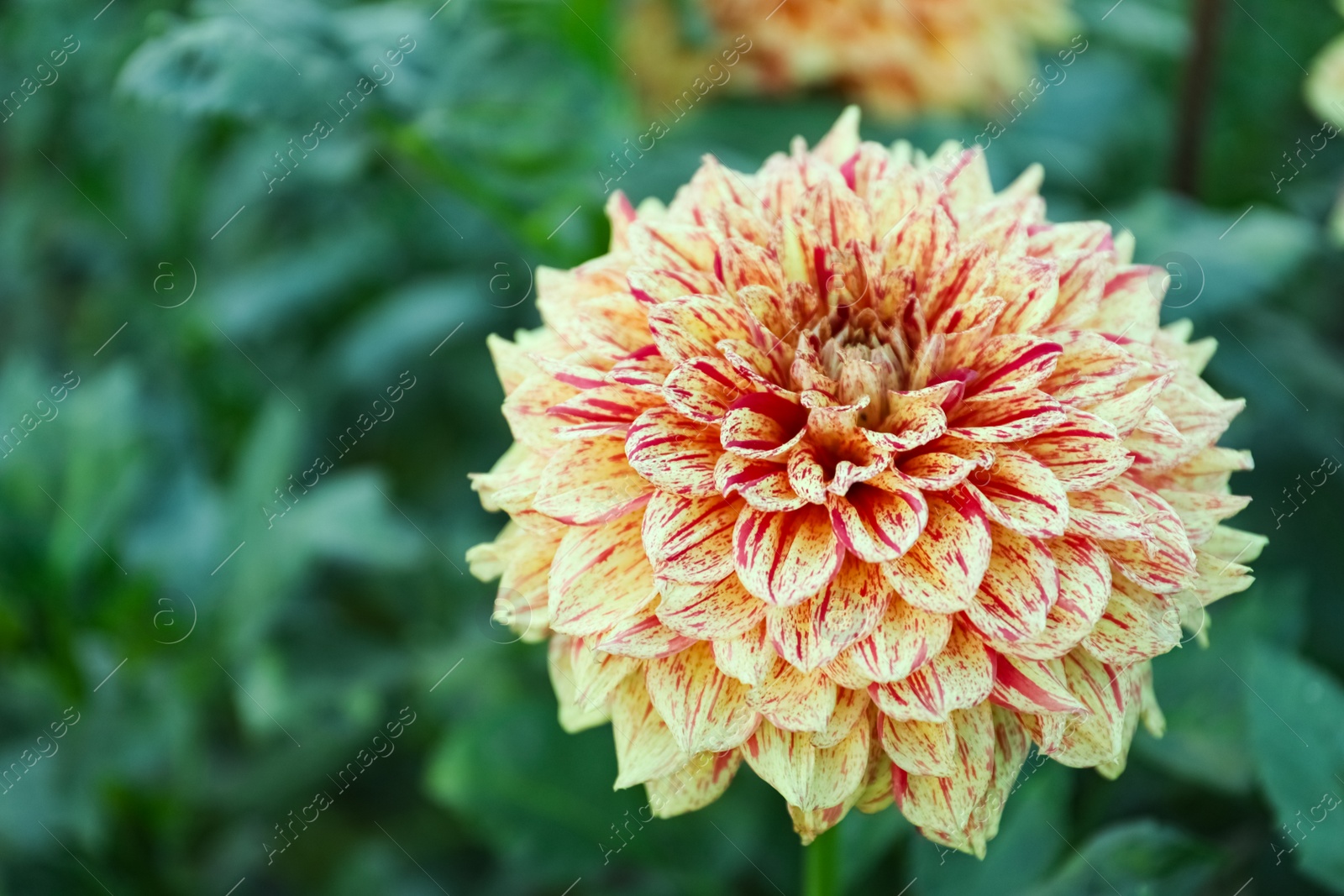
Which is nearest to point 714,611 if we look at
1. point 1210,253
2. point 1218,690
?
point 1218,690

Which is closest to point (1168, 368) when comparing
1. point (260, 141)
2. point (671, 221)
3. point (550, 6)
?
point (671, 221)

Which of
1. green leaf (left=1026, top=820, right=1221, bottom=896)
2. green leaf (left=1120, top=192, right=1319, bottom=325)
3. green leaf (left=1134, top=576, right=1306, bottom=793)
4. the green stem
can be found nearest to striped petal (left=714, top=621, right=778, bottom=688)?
the green stem

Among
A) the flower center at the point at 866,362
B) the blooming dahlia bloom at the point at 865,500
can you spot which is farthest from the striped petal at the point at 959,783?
the flower center at the point at 866,362

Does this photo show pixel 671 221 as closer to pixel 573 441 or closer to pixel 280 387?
pixel 573 441

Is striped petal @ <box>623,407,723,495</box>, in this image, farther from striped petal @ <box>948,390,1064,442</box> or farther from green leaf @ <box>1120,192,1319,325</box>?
green leaf @ <box>1120,192,1319,325</box>

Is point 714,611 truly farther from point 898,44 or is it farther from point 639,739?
point 898,44

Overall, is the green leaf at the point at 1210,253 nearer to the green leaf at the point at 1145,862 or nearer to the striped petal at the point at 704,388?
the green leaf at the point at 1145,862
